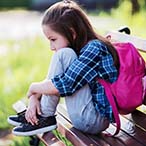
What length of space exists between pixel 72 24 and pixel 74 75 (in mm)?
290

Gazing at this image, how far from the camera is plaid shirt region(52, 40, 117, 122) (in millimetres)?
2545

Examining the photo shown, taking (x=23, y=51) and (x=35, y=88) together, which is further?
(x=23, y=51)

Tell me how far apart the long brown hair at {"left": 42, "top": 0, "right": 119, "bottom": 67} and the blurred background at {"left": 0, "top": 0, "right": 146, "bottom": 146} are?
0.92m

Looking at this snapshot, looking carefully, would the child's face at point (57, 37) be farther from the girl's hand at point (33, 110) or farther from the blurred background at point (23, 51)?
the blurred background at point (23, 51)

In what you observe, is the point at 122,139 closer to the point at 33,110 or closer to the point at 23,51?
the point at 33,110

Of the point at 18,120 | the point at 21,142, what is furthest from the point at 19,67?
the point at 18,120

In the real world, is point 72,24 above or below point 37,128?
above

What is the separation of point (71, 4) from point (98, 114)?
61cm

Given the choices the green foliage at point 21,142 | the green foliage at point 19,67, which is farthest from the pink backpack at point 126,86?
the green foliage at point 19,67

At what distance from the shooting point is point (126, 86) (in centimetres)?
258

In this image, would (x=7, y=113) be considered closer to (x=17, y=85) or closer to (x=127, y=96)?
(x=17, y=85)

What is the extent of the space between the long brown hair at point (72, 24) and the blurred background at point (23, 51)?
921 millimetres

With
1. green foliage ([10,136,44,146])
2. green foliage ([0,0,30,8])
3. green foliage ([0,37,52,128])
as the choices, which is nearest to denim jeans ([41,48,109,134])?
green foliage ([10,136,44,146])

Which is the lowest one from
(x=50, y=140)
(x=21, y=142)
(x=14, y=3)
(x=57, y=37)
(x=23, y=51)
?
(x=14, y=3)
